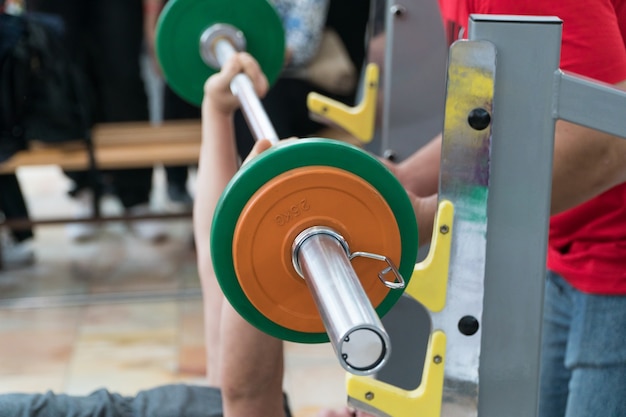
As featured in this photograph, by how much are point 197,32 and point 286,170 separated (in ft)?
3.17

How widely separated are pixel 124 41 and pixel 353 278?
9.28 feet

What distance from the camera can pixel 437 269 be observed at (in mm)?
728

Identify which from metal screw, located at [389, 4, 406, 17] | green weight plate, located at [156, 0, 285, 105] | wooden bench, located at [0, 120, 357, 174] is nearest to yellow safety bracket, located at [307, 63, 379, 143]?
metal screw, located at [389, 4, 406, 17]

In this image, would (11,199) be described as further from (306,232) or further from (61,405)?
(306,232)

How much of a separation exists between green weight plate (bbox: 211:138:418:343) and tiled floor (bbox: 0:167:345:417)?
5.24 ft

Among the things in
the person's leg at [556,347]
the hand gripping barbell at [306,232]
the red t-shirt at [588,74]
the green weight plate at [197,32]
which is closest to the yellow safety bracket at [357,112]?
A: the green weight plate at [197,32]

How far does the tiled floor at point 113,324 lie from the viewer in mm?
2438

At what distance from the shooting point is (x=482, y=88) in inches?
27.0

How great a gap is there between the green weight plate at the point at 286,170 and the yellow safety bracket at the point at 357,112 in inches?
26.2

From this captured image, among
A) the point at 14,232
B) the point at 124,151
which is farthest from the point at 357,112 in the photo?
the point at 14,232

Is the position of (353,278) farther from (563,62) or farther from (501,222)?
(563,62)

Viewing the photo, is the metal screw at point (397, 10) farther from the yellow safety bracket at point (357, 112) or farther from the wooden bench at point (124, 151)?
the wooden bench at point (124, 151)

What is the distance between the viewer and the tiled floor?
2.44m

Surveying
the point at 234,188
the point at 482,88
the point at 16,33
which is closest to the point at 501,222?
the point at 482,88
